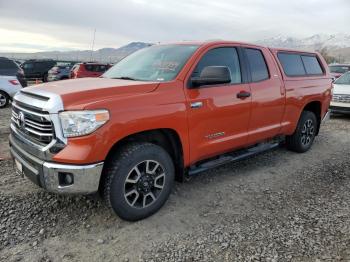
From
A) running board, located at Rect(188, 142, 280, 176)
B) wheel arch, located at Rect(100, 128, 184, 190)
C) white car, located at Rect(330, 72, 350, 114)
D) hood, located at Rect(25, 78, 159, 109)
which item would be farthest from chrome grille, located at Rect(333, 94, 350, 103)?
hood, located at Rect(25, 78, 159, 109)

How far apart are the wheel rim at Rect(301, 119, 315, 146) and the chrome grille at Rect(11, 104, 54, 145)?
4.58 m

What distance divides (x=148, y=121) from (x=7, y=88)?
9.03m

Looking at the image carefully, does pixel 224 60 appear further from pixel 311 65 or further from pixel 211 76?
pixel 311 65

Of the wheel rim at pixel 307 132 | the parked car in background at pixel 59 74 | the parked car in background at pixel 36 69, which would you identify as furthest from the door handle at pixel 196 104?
the parked car in background at pixel 36 69

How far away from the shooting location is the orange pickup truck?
10.5ft

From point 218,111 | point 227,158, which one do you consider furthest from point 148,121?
point 227,158

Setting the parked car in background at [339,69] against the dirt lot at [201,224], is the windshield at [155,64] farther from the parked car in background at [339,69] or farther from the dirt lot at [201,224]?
the parked car in background at [339,69]

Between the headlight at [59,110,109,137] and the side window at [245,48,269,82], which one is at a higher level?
the side window at [245,48,269,82]

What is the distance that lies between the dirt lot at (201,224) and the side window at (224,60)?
1491 mm

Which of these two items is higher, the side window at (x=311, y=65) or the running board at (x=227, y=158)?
the side window at (x=311, y=65)

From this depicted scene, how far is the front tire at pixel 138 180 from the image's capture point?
3.43m

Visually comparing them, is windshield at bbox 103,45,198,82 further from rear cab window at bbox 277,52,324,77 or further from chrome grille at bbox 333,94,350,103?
chrome grille at bbox 333,94,350,103

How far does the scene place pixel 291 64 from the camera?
231 inches

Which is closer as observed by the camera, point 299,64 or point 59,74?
point 299,64
